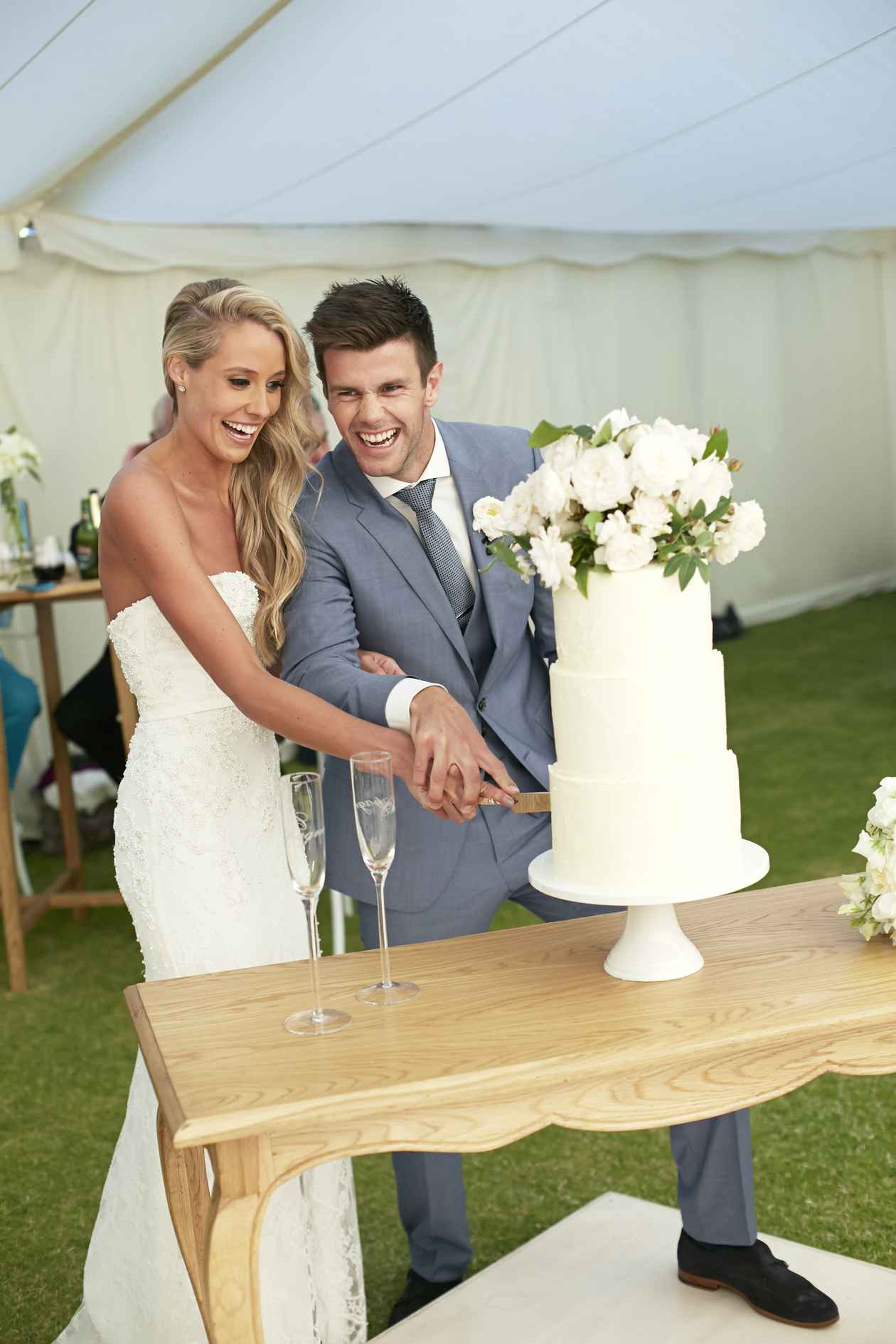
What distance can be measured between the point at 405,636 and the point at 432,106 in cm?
399

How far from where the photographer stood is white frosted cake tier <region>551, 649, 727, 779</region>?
1.82 metres

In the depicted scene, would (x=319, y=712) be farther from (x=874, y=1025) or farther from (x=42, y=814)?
(x=42, y=814)

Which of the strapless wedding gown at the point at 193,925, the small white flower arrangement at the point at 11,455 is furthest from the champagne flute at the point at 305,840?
the small white flower arrangement at the point at 11,455

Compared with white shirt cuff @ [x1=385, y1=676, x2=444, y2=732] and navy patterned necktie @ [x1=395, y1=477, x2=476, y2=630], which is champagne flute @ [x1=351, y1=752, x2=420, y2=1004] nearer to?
white shirt cuff @ [x1=385, y1=676, x2=444, y2=732]

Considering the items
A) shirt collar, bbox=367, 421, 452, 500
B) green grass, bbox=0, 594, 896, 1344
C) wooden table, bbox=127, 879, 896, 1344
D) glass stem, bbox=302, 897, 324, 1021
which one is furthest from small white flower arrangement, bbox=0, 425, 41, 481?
glass stem, bbox=302, 897, 324, 1021

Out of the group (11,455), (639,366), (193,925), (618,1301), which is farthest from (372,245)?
(618,1301)

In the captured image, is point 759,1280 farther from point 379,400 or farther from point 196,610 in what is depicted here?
point 379,400

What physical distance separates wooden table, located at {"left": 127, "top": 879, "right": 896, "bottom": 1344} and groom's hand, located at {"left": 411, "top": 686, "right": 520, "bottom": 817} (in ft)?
0.82

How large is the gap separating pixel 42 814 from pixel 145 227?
3.35m

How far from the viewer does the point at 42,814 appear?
22.8 ft

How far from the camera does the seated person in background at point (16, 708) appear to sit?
5574 mm

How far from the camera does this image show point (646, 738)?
1.82 meters

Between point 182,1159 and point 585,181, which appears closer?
point 182,1159

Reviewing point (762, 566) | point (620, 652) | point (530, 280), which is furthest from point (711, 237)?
point (620, 652)
